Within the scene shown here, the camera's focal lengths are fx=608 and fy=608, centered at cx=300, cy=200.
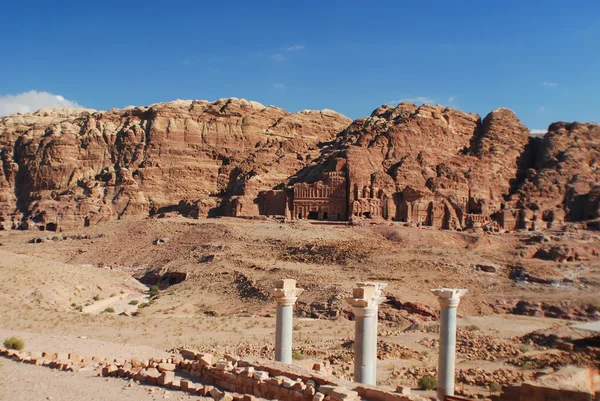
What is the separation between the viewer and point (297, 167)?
76.5m

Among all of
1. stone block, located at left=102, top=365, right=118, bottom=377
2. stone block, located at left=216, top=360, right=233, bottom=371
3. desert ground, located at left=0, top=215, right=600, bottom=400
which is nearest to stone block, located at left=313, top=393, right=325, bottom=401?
stone block, located at left=216, top=360, right=233, bottom=371

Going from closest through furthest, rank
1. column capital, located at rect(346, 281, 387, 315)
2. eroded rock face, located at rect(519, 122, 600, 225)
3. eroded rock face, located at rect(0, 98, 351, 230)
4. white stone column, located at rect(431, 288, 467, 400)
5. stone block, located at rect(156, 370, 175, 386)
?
stone block, located at rect(156, 370, 175, 386) < column capital, located at rect(346, 281, 387, 315) < white stone column, located at rect(431, 288, 467, 400) < eroded rock face, located at rect(519, 122, 600, 225) < eroded rock face, located at rect(0, 98, 351, 230)

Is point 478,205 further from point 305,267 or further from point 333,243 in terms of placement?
point 305,267

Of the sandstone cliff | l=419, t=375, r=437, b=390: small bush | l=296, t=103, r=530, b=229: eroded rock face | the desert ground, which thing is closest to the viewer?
l=419, t=375, r=437, b=390: small bush

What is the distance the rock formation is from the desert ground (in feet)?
21.7

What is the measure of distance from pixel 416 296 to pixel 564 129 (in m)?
55.9

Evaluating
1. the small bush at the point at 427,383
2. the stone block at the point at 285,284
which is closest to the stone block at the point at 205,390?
the stone block at the point at 285,284

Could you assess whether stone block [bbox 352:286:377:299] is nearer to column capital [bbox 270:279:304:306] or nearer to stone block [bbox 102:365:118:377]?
column capital [bbox 270:279:304:306]

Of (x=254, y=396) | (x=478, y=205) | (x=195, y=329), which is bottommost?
(x=195, y=329)

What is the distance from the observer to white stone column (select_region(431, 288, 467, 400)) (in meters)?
15.0

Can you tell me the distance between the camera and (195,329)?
94.8ft

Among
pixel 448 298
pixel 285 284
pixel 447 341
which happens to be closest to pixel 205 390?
pixel 285 284

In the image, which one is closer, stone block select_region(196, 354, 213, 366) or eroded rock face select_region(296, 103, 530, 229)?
stone block select_region(196, 354, 213, 366)

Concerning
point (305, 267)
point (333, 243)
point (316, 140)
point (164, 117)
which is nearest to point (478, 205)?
point (333, 243)
